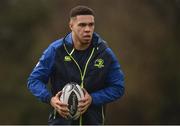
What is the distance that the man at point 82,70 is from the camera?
7.20m

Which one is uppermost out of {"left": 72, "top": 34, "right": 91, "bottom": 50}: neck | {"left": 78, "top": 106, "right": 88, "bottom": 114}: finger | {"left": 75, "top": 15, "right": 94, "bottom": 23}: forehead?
{"left": 75, "top": 15, "right": 94, "bottom": 23}: forehead

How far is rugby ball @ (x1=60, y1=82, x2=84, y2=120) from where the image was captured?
279 inches

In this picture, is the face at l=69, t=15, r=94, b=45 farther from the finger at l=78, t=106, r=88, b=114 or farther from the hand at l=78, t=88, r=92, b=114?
the finger at l=78, t=106, r=88, b=114

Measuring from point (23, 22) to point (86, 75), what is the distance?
13.6 metres

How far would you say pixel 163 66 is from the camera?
2019 centimetres

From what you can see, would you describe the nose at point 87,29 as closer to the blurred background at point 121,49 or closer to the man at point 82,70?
the man at point 82,70

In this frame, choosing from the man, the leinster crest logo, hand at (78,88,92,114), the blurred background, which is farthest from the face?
the blurred background

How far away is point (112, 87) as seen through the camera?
730cm

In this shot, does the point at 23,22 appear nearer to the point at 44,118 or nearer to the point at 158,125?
the point at 44,118

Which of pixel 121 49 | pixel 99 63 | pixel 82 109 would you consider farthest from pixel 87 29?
pixel 121 49

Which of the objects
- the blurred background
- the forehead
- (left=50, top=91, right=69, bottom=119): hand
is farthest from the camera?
the blurred background

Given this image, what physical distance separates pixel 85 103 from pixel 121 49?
40.9 feet

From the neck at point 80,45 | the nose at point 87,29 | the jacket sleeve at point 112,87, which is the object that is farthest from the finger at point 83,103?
the nose at point 87,29

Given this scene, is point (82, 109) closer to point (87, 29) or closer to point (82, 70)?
point (82, 70)
